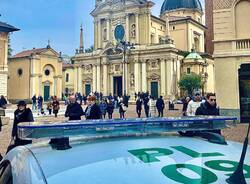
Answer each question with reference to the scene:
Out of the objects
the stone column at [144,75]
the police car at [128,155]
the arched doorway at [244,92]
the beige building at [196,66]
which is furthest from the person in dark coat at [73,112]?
the beige building at [196,66]

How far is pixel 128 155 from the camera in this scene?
1651mm

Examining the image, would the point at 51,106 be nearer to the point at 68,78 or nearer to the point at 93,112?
the point at 93,112

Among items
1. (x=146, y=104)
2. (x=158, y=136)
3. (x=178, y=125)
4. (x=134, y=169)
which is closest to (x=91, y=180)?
(x=134, y=169)

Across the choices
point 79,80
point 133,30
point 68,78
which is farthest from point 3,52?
point 68,78

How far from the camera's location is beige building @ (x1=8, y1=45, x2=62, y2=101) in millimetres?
51531

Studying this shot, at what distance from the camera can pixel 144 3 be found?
54.5m

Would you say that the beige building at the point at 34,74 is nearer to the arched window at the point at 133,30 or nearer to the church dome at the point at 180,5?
the arched window at the point at 133,30

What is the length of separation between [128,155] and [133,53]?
2052 inches

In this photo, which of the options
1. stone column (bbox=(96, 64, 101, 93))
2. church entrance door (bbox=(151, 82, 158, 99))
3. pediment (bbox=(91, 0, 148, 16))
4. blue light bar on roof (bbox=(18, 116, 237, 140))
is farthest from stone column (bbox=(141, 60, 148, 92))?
A: blue light bar on roof (bbox=(18, 116, 237, 140))

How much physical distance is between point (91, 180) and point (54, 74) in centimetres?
5487

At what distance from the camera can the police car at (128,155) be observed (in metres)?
1.44

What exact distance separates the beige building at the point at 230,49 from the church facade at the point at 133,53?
31664mm

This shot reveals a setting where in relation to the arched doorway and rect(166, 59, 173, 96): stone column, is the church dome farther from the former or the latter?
the arched doorway

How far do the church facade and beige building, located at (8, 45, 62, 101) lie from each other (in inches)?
242
